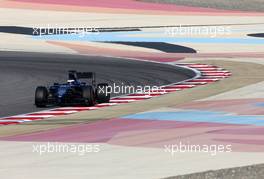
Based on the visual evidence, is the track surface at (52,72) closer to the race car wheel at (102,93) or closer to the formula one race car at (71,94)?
the formula one race car at (71,94)

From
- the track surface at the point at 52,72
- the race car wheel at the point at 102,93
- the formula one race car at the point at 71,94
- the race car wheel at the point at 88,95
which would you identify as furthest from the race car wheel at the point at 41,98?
the race car wheel at the point at 102,93

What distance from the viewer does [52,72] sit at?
107 ft

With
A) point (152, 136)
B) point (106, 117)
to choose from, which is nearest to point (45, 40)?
point (106, 117)

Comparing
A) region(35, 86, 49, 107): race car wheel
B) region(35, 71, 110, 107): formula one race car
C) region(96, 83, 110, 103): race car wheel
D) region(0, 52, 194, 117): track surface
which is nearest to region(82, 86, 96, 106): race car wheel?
region(35, 71, 110, 107): formula one race car

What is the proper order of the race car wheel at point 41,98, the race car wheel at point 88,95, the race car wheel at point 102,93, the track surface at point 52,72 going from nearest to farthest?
the race car wheel at point 88,95, the race car wheel at point 41,98, the race car wheel at point 102,93, the track surface at point 52,72

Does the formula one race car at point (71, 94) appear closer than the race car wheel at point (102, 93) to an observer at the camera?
Yes

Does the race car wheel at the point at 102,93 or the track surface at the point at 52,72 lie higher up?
the race car wheel at the point at 102,93

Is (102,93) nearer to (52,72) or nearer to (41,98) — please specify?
(41,98)

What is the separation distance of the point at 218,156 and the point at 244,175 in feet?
6.49

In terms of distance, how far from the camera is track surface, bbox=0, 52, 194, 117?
80.2 feet

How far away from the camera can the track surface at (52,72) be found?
24.5 meters

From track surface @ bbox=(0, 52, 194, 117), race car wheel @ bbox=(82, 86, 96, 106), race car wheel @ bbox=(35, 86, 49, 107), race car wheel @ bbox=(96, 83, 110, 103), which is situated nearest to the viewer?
race car wheel @ bbox=(82, 86, 96, 106)

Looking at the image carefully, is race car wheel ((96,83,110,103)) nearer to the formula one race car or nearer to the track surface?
the formula one race car

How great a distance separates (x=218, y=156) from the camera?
1434 centimetres
